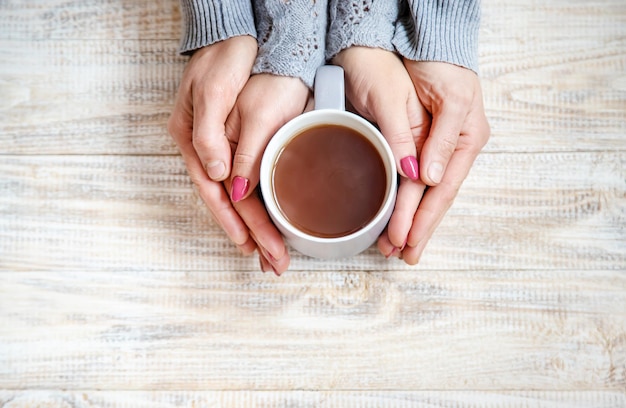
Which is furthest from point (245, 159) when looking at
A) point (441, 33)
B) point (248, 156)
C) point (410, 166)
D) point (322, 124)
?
point (441, 33)

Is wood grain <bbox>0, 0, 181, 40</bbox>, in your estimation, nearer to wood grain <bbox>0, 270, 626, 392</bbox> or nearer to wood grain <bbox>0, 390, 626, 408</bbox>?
wood grain <bbox>0, 270, 626, 392</bbox>

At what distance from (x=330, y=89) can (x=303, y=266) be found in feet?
0.94

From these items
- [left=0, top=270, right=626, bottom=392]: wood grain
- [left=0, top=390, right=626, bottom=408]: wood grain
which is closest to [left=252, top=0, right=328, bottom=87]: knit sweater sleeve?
[left=0, top=270, right=626, bottom=392]: wood grain

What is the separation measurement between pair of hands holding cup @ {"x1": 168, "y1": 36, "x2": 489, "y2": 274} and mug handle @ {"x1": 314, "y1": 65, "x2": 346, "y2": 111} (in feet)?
0.13

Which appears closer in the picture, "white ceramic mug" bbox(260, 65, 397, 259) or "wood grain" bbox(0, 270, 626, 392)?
"white ceramic mug" bbox(260, 65, 397, 259)

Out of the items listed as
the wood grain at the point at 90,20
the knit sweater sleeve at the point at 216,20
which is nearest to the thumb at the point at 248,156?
the knit sweater sleeve at the point at 216,20

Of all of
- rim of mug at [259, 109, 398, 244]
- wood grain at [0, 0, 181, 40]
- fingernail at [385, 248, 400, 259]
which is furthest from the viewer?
wood grain at [0, 0, 181, 40]

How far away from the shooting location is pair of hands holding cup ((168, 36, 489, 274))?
0.79 m

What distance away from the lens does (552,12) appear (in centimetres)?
95

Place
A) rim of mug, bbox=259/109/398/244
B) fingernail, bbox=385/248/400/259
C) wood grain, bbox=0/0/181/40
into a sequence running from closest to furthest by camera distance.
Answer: rim of mug, bbox=259/109/398/244
fingernail, bbox=385/248/400/259
wood grain, bbox=0/0/181/40

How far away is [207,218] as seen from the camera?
3.07 feet

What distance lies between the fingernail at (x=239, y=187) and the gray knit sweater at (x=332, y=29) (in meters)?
0.16

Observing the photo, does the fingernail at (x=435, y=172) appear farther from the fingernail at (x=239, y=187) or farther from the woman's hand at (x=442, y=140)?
the fingernail at (x=239, y=187)

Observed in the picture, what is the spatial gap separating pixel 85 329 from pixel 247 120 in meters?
0.43
